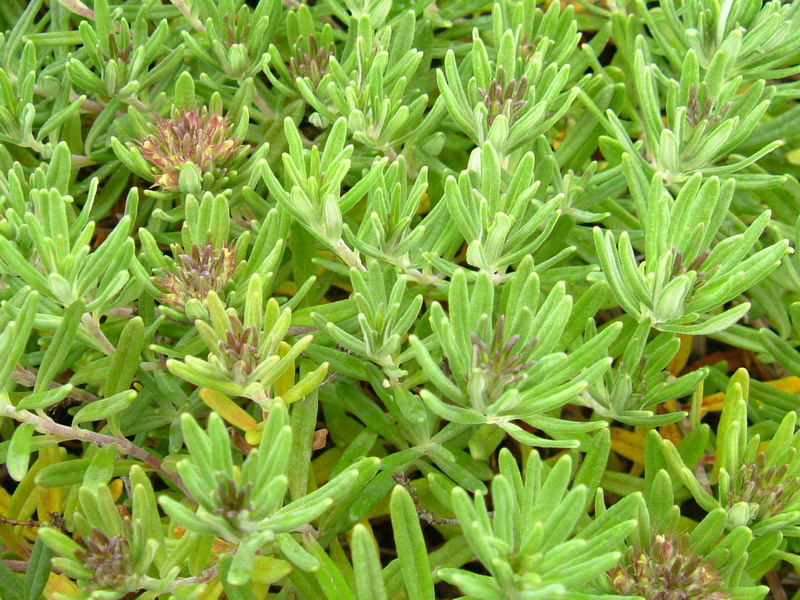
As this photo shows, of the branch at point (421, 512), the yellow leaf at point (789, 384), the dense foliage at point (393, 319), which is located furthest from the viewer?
the yellow leaf at point (789, 384)

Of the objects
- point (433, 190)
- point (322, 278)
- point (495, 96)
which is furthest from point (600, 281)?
point (322, 278)

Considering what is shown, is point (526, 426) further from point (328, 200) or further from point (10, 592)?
point (10, 592)

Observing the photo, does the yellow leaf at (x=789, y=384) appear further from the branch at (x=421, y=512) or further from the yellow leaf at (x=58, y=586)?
the yellow leaf at (x=58, y=586)

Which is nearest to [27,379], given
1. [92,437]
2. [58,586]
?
[92,437]

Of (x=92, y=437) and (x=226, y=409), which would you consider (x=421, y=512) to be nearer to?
(x=226, y=409)

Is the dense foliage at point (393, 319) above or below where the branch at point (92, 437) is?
above

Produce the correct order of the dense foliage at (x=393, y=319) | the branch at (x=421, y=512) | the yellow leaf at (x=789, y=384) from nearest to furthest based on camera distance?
the dense foliage at (x=393, y=319)
the branch at (x=421, y=512)
the yellow leaf at (x=789, y=384)

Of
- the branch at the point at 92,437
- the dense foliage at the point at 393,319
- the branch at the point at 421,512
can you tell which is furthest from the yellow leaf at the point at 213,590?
the branch at the point at 421,512

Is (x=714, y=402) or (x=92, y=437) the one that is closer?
(x=92, y=437)

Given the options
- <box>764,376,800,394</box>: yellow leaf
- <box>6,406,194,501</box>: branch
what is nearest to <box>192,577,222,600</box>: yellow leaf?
<box>6,406,194,501</box>: branch
